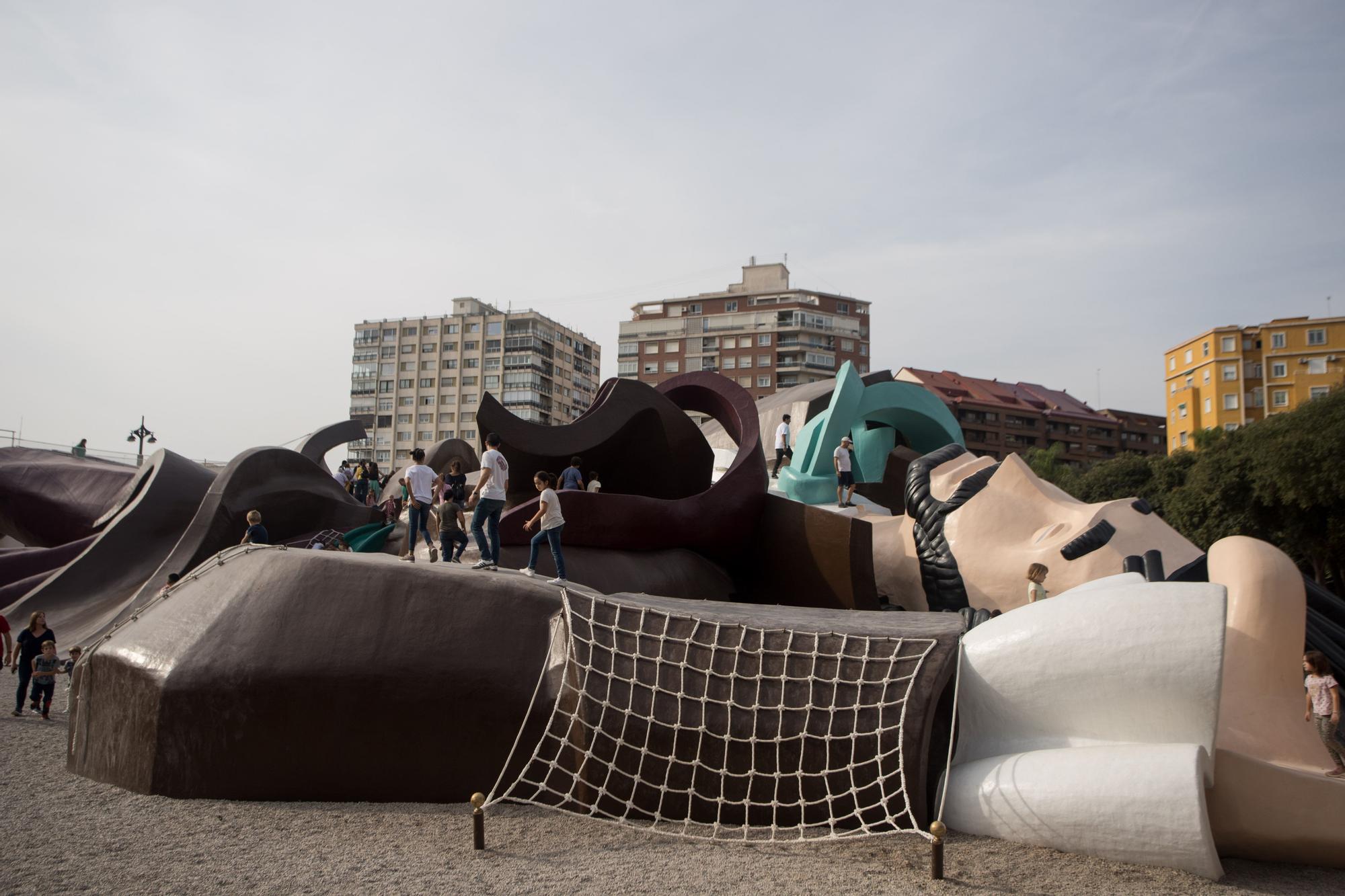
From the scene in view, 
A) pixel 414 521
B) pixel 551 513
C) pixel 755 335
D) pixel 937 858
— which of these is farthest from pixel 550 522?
pixel 755 335

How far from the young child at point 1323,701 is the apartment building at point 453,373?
236 feet

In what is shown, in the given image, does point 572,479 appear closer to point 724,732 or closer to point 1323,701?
point 724,732

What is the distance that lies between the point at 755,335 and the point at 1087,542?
200 feet

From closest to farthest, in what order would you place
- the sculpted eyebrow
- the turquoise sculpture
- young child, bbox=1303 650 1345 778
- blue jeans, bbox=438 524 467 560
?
young child, bbox=1303 650 1345 778, blue jeans, bbox=438 524 467 560, the sculpted eyebrow, the turquoise sculpture

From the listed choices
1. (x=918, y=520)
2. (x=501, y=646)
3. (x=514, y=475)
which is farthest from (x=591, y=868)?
(x=514, y=475)

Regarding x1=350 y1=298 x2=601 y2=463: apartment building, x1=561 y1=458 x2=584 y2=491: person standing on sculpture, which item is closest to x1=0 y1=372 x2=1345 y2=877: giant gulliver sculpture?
x1=561 y1=458 x2=584 y2=491: person standing on sculpture

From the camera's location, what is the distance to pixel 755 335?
70312mm

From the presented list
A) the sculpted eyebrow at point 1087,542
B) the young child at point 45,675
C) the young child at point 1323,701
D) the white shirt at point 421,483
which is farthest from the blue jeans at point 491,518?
the young child at point 1323,701

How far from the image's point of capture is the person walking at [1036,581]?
30.1ft

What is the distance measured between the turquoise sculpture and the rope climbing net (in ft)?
34.4

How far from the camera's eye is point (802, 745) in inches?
243

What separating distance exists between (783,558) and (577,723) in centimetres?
671

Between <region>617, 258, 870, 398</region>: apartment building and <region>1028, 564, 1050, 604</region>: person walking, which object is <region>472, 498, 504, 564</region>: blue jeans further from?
<region>617, 258, 870, 398</region>: apartment building

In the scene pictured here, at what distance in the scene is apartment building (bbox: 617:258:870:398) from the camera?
69.6 m
